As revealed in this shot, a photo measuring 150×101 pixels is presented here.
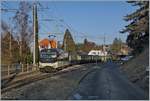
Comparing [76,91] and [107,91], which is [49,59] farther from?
[107,91]

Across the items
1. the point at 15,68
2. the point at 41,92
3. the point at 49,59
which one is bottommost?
the point at 15,68

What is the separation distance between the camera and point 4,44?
207ft

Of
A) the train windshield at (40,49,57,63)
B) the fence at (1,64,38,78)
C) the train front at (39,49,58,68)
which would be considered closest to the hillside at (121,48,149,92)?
the train front at (39,49,58,68)

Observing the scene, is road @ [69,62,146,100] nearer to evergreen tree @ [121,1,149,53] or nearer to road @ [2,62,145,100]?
road @ [2,62,145,100]

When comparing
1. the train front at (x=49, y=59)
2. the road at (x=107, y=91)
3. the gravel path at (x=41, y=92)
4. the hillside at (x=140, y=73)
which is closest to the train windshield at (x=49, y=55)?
the train front at (x=49, y=59)

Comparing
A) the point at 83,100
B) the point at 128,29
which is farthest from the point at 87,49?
the point at 83,100

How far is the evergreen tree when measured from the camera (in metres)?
58.4

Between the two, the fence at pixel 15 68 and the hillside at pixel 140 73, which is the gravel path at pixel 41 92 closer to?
the hillside at pixel 140 73

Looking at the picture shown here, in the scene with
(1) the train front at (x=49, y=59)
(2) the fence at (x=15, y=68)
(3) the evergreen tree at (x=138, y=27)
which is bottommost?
(2) the fence at (x=15, y=68)

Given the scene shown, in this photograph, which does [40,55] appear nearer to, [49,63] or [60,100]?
[49,63]

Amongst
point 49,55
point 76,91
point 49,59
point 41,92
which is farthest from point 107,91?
point 49,59

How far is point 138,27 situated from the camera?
196 feet

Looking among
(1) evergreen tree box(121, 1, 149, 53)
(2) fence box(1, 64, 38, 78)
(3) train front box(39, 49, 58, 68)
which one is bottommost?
(2) fence box(1, 64, 38, 78)

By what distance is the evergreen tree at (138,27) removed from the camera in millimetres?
58359
